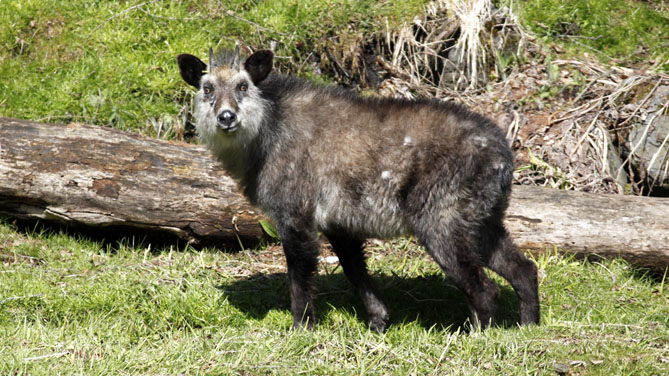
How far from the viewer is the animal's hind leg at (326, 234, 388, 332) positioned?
566 cm

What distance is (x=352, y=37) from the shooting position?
906cm

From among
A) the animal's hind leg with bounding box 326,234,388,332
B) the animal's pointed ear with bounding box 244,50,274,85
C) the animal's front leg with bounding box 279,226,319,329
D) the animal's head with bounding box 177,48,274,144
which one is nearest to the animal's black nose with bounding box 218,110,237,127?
the animal's head with bounding box 177,48,274,144

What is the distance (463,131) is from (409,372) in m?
1.75

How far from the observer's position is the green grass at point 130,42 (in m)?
8.27

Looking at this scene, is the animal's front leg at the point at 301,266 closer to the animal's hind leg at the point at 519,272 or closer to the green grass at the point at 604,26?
the animal's hind leg at the point at 519,272

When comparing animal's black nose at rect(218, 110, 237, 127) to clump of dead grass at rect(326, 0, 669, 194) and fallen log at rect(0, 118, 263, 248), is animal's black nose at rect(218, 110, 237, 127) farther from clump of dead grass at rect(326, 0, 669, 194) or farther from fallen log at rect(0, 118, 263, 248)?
clump of dead grass at rect(326, 0, 669, 194)

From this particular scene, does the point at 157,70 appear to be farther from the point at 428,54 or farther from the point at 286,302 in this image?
the point at 286,302

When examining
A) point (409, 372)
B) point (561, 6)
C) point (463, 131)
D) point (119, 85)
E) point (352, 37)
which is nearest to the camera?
point (409, 372)

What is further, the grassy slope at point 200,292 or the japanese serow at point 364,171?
the japanese serow at point 364,171

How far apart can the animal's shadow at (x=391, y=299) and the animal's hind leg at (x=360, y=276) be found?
12cm

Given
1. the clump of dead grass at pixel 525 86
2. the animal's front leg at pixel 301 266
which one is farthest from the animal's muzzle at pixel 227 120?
the clump of dead grass at pixel 525 86

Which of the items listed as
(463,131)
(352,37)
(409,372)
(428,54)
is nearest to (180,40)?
(352,37)

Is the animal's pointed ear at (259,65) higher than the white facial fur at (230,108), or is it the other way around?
the animal's pointed ear at (259,65)

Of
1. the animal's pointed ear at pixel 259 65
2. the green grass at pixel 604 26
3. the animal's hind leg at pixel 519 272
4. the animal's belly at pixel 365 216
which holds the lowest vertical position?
the animal's hind leg at pixel 519 272
